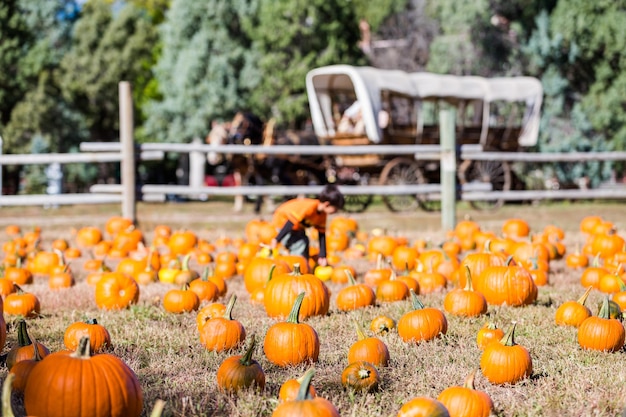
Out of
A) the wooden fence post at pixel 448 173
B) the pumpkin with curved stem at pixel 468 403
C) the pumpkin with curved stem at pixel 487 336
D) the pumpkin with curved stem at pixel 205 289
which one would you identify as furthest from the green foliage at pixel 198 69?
the pumpkin with curved stem at pixel 468 403

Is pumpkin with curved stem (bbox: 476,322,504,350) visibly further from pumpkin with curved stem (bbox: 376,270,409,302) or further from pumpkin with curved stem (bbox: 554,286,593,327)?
pumpkin with curved stem (bbox: 376,270,409,302)

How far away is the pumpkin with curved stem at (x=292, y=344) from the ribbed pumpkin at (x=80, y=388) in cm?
97

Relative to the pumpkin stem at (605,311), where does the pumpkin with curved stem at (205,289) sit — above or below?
below

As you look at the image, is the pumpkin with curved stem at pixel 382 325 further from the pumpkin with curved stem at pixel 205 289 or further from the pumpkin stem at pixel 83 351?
the pumpkin stem at pixel 83 351

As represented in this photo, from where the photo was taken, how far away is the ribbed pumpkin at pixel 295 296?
4.51 metres

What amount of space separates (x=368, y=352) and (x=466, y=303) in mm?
1354

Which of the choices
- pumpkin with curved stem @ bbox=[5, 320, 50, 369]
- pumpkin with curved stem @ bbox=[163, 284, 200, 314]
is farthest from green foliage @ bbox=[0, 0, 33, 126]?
pumpkin with curved stem @ bbox=[5, 320, 50, 369]

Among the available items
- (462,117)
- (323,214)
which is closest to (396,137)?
(462,117)

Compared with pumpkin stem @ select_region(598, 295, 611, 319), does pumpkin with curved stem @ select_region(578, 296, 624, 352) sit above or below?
below

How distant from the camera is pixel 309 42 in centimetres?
2661

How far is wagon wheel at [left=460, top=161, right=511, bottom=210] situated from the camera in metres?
16.1

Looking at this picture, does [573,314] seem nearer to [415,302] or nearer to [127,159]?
[415,302]

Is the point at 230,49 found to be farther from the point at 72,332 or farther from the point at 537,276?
the point at 72,332

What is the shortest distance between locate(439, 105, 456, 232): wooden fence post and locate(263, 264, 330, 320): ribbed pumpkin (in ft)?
18.8
